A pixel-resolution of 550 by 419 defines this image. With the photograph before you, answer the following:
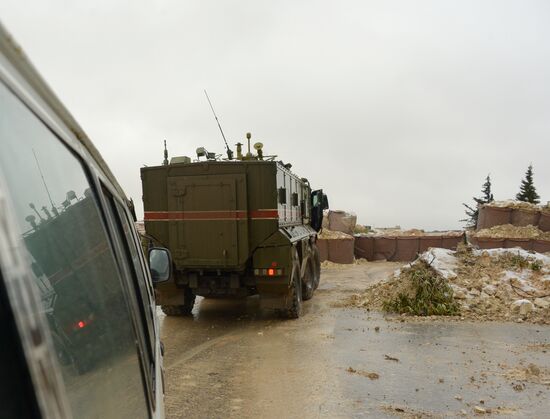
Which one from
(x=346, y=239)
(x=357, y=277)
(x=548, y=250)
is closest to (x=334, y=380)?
(x=357, y=277)

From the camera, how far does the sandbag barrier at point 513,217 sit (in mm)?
18359

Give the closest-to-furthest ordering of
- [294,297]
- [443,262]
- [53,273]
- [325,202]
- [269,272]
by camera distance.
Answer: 1. [53,273]
2. [269,272]
3. [294,297]
4. [443,262]
5. [325,202]

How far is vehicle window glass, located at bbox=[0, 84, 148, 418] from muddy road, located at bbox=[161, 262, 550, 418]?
3.59 meters

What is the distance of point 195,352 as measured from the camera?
673cm

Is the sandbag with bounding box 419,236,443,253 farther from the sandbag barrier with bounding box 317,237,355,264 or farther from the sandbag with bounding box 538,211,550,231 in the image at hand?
the sandbag with bounding box 538,211,550,231

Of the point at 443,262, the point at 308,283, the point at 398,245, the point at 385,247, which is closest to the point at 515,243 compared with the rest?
the point at 398,245

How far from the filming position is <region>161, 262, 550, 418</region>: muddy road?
180 inches

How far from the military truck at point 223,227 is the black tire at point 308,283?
2043 millimetres

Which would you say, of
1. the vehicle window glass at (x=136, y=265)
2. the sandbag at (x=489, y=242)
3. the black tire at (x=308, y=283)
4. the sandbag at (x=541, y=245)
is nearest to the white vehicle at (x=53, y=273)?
the vehicle window glass at (x=136, y=265)

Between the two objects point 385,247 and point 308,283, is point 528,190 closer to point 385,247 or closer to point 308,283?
point 385,247

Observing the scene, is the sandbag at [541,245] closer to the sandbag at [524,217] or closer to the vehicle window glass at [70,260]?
the sandbag at [524,217]

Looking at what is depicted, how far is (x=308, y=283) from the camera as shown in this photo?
10.9 meters

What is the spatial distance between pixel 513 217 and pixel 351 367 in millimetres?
15864

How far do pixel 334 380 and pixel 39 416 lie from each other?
5.09 metres
